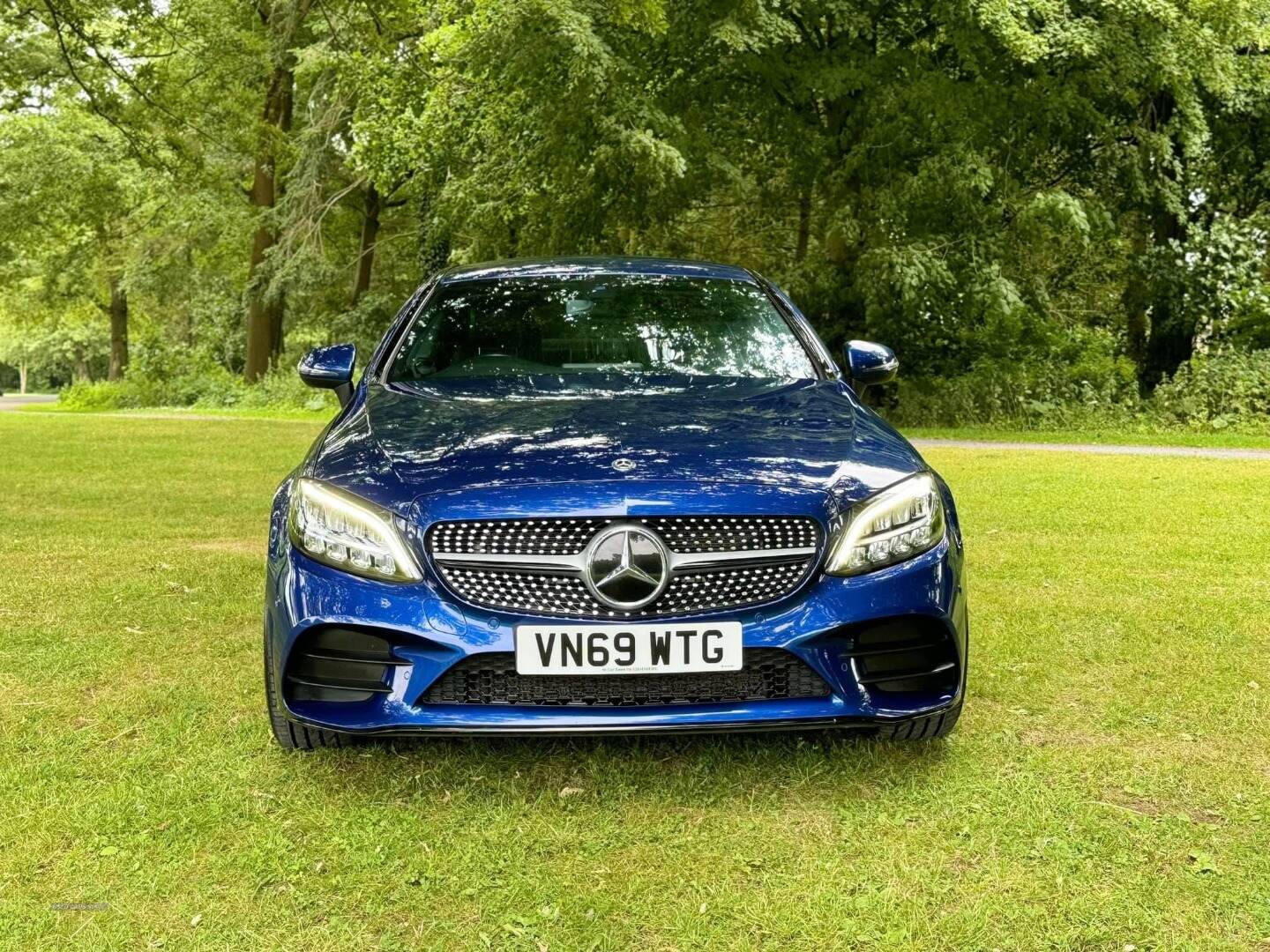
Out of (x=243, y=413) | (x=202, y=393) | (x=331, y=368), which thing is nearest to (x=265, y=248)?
(x=202, y=393)

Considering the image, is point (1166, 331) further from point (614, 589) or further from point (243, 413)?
point (614, 589)

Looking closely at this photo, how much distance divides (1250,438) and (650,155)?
8.01m

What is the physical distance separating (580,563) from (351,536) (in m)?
0.60

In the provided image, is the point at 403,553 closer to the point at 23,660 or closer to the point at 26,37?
the point at 23,660

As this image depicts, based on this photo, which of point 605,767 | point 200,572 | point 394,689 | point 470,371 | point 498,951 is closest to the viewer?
point 498,951

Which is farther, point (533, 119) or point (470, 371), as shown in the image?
point (533, 119)

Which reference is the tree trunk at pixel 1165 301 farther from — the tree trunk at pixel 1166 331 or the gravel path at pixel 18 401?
the gravel path at pixel 18 401

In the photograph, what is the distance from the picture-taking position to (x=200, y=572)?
6367mm

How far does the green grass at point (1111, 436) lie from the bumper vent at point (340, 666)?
13.1 meters

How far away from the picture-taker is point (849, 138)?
1808 cm

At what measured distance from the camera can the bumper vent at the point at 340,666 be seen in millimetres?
3066

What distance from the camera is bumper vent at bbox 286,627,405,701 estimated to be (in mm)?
3066

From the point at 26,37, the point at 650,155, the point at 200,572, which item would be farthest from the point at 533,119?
the point at 200,572

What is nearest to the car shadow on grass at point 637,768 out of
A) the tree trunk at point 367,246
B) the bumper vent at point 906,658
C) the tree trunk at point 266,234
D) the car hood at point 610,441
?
the bumper vent at point 906,658
